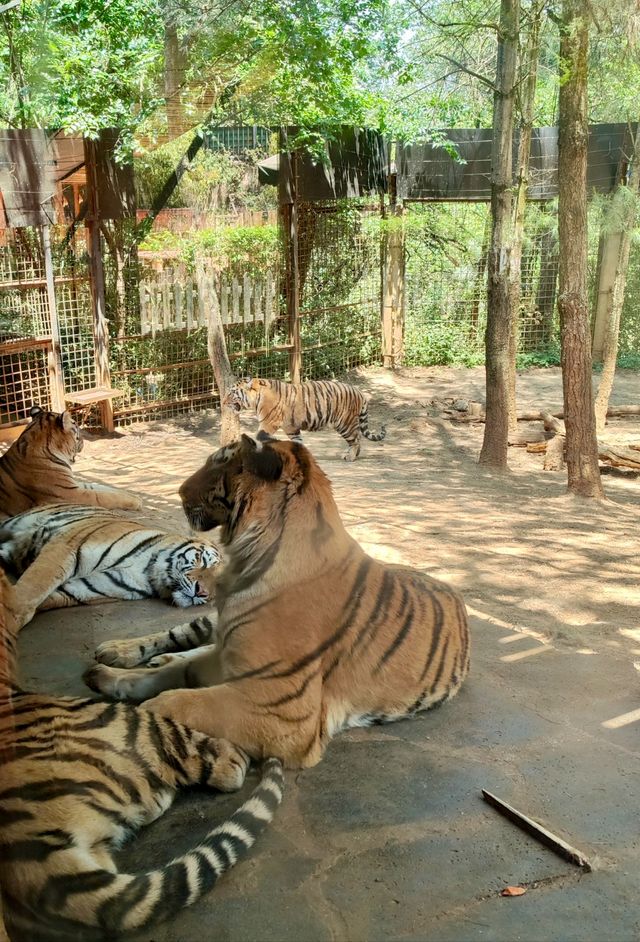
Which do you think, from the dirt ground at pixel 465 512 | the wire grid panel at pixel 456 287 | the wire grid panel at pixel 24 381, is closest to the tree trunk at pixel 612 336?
the wire grid panel at pixel 456 287

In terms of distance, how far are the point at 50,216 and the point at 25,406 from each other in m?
0.38

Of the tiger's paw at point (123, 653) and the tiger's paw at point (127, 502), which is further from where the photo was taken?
the tiger's paw at point (127, 502)

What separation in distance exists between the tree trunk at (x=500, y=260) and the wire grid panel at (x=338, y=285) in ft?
7.90

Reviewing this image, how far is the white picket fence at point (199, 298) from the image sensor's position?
176cm

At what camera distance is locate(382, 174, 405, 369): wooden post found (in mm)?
2549

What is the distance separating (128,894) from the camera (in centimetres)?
133

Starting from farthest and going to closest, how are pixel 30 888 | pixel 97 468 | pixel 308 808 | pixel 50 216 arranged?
pixel 97 468
pixel 50 216
pixel 308 808
pixel 30 888

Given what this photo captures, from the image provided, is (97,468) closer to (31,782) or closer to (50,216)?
(50,216)

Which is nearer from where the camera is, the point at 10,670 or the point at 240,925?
the point at 240,925

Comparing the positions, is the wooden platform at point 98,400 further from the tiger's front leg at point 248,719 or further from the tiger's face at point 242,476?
the tiger's front leg at point 248,719

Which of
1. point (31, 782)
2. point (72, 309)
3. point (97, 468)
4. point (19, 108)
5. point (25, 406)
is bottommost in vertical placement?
point (31, 782)

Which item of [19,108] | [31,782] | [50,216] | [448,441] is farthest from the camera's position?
[448,441]

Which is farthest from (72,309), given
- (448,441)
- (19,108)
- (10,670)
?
(448,441)

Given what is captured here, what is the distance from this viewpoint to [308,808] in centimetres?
165
